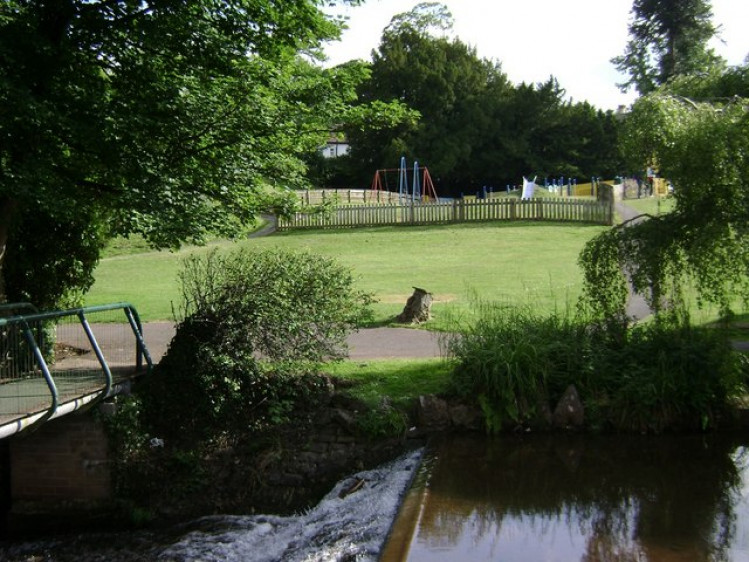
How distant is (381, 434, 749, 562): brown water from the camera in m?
6.98

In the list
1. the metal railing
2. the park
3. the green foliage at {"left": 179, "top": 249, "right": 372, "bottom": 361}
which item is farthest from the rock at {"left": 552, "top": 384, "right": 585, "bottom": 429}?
the metal railing

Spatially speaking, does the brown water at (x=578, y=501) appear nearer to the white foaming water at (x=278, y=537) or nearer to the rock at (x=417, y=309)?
the white foaming water at (x=278, y=537)

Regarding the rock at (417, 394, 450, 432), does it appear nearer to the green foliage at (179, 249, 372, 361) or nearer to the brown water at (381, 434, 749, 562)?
the brown water at (381, 434, 749, 562)

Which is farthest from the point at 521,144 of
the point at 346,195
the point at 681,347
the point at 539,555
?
the point at 539,555

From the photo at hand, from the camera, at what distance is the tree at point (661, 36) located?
5938cm

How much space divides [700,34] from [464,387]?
57.0 meters

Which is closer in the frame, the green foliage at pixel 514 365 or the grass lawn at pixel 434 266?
the green foliage at pixel 514 365

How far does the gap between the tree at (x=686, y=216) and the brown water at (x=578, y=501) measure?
2.04 m

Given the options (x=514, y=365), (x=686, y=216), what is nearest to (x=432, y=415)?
(x=514, y=365)

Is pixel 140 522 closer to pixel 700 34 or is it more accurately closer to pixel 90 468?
pixel 90 468

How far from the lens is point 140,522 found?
945cm

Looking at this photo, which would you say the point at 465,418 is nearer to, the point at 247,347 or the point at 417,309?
the point at 247,347

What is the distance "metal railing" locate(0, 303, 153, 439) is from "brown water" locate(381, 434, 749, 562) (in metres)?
3.78

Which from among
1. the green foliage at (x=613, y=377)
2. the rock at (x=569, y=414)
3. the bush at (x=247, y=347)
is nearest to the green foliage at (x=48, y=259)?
the bush at (x=247, y=347)
